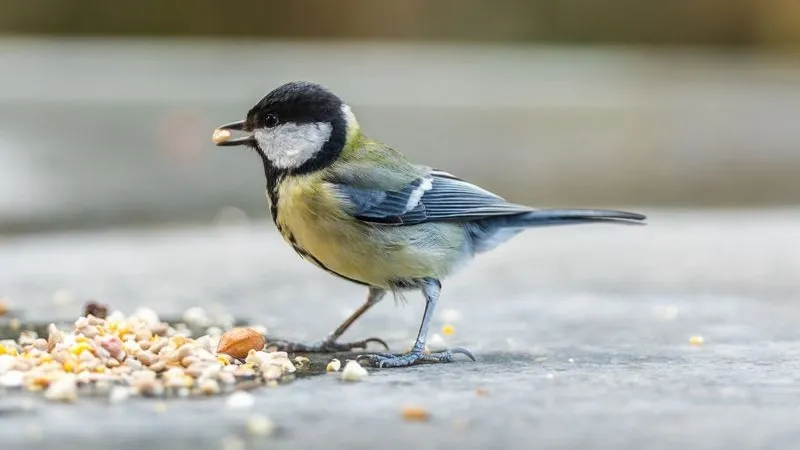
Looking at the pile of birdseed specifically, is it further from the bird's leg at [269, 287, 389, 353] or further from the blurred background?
the blurred background

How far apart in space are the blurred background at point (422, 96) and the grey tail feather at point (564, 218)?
4418 mm

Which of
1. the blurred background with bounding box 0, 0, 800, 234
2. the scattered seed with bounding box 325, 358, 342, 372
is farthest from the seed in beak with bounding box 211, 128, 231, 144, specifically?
the blurred background with bounding box 0, 0, 800, 234

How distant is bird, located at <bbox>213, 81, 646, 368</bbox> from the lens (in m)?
3.26

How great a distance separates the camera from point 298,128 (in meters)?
3.42

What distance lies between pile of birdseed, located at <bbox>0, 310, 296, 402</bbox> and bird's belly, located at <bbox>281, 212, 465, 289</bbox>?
1.34ft

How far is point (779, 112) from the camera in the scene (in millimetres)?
10758

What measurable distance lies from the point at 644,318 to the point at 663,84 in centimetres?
710

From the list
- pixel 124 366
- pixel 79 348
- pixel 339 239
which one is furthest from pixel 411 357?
pixel 79 348

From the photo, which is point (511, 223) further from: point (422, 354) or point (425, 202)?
point (422, 354)

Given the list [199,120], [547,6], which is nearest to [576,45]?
[547,6]

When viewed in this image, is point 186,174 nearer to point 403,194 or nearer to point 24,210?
point 24,210

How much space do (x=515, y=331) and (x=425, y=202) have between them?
61 centimetres

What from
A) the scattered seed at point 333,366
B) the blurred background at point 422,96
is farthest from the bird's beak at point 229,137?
the blurred background at point 422,96

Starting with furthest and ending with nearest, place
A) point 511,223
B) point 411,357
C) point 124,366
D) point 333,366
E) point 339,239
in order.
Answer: point 511,223 → point 339,239 → point 411,357 → point 333,366 → point 124,366
